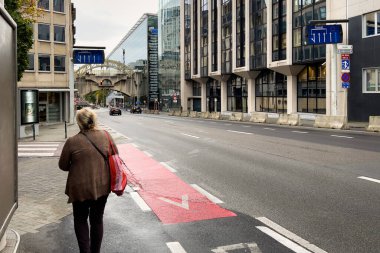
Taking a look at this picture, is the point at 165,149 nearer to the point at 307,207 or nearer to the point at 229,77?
the point at 307,207

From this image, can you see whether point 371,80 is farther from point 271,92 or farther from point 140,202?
point 140,202

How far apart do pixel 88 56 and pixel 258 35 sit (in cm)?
2358

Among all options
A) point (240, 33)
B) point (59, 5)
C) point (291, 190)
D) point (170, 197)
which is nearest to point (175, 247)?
point (170, 197)

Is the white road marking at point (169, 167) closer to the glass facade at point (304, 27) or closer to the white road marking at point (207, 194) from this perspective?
the white road marking at point (207, 194)

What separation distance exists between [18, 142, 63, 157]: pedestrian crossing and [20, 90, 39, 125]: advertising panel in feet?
5.90

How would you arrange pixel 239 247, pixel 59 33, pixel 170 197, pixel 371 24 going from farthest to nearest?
pixel 59 33
pixel 371 24
pixel 170 197
pixel 239 247

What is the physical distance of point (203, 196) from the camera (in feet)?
26.9

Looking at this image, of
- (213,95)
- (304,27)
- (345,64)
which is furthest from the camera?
(213,95)

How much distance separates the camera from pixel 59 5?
42.5m

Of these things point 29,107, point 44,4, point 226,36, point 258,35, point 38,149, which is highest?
point 44,4

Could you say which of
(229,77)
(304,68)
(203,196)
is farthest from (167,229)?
(229,77)

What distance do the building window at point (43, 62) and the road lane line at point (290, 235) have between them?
38.4m

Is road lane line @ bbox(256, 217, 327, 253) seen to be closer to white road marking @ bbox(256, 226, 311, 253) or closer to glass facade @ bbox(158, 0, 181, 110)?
white road marking @ bbox(256, 226, 311, 253)

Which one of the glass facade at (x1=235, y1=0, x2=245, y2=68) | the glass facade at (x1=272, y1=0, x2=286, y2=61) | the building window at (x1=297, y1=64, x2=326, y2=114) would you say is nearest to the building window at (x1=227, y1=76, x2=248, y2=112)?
the glass facade at (x1=235, y1=0, x2=245, y2=68)
